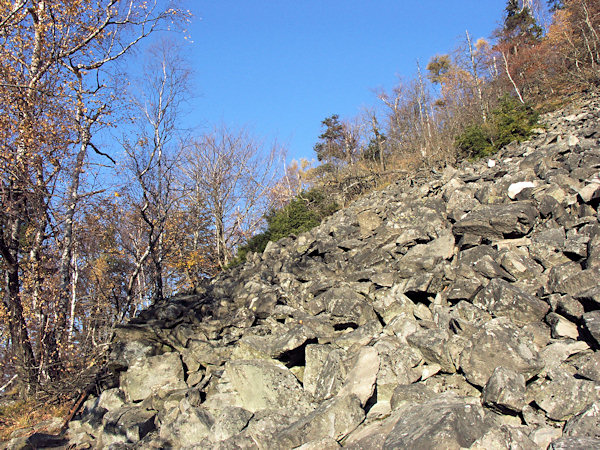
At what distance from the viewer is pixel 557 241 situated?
17.3 ft

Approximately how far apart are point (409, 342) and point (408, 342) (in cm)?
3

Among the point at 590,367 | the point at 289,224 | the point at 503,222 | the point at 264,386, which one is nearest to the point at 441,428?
the point at 590,367

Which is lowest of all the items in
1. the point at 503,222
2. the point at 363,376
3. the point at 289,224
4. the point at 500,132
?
the point at 363,376

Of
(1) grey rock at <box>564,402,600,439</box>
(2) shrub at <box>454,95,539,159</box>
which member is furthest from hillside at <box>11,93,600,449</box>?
(2) shrub at <box>454,95,539,159</box>

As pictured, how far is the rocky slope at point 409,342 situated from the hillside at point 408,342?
0.02 m

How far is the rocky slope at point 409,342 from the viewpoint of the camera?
3.46 meters

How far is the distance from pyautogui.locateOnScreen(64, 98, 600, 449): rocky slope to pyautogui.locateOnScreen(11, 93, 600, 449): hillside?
19 millimetres

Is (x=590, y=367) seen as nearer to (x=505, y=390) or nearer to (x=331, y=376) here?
(x=505, y=390)

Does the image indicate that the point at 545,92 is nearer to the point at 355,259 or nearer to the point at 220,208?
the point at 220,208

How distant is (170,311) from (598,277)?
630 cm

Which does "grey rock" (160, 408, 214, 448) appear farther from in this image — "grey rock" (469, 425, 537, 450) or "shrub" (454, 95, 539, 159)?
"shrub" (454, 95, 539, 159)

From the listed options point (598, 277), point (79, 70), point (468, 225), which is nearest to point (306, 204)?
point (79, 70)

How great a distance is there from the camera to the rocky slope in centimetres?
346

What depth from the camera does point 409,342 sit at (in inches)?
181
